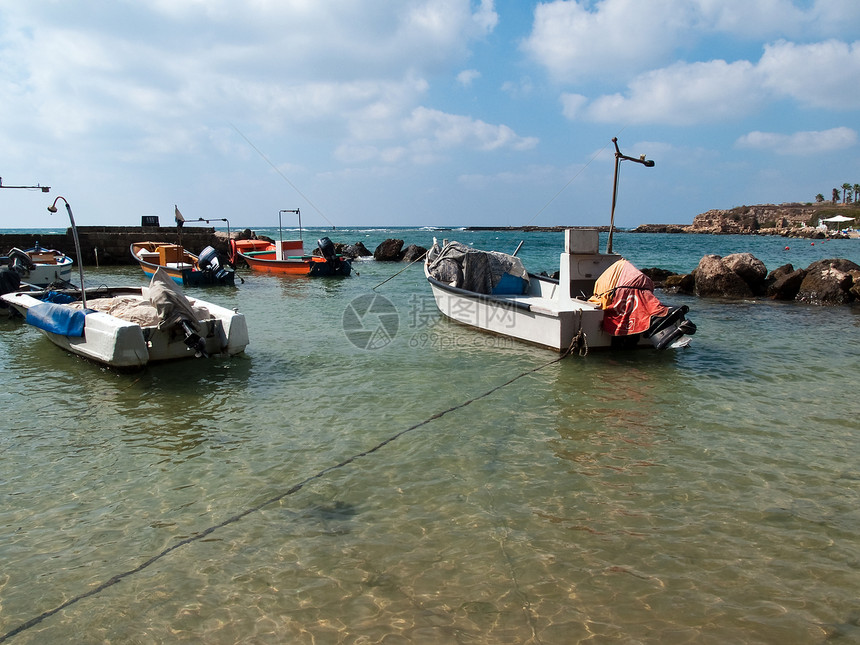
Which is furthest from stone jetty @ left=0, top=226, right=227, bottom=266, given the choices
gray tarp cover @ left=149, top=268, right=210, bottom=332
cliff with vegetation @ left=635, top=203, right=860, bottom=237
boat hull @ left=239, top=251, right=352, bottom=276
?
cliff with vegetation @ left=635, top=203, right=860, bottom=237

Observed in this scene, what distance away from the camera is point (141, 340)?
8.20m

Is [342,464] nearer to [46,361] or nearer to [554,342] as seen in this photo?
[554,342]

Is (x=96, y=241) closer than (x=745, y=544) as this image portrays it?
No

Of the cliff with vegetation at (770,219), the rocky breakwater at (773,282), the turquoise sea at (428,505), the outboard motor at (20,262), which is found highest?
the cliff with vegetation at (770,219)

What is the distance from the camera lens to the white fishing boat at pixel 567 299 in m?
9.78

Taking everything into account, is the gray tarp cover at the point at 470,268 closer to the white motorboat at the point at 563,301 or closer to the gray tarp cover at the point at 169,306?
the white motorboat at the point at 563,301

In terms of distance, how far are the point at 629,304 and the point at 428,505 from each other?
21.8 ft

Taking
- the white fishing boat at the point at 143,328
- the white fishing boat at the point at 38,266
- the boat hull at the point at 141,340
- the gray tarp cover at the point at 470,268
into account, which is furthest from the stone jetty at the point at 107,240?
the boat hull at the point at 141,340

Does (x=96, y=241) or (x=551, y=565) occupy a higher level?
(x=96, y=241)

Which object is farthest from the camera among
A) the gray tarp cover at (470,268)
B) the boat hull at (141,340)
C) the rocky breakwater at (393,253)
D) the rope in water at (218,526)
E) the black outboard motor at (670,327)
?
the rocky breakwater at (393,253)

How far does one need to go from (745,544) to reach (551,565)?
4.87 ft

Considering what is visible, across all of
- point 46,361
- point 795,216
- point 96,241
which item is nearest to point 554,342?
point 46,361

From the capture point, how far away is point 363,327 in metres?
13.2

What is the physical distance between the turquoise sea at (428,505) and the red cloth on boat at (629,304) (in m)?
1.16
